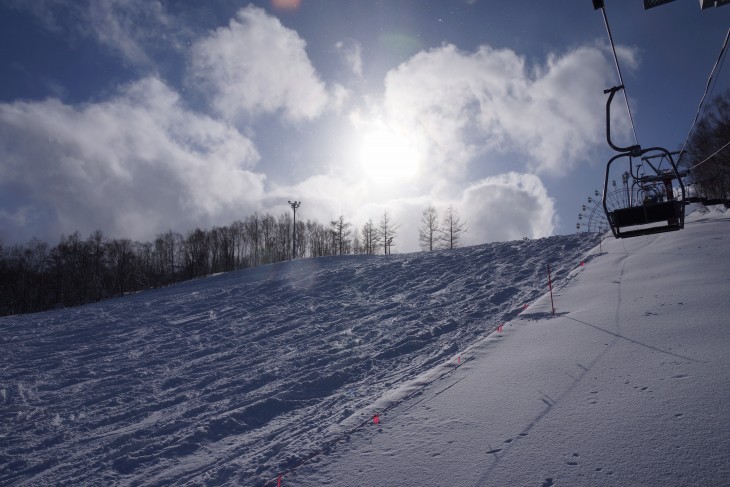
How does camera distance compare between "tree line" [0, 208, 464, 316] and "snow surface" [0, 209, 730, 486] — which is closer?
"snow surface" [0, 209, 730, 486]

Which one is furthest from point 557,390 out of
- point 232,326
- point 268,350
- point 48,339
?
point 48,339

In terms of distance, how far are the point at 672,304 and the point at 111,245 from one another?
76949 millimetres

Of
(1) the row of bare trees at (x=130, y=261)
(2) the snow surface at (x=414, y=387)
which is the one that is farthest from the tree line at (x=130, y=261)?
(2) the snow surface at (x=414, y=387)

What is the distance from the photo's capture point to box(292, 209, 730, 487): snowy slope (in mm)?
3908

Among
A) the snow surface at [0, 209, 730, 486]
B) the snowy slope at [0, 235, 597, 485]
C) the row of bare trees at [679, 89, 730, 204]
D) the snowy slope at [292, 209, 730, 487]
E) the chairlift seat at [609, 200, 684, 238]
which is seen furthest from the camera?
the row of bare trees at [679, 89, 730, 204]

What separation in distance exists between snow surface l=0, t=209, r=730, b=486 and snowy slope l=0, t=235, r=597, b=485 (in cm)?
6

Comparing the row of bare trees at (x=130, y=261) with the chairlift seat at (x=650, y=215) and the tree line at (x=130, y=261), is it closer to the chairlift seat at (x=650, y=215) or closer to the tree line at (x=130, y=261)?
the tree line at (x=130, y=261)

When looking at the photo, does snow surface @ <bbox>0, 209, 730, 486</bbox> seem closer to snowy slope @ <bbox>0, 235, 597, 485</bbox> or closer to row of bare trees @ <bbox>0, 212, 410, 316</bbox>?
snowy slope @ <bbox>0, 235, 597, 485</bbox>

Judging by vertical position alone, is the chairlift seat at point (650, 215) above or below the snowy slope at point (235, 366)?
above

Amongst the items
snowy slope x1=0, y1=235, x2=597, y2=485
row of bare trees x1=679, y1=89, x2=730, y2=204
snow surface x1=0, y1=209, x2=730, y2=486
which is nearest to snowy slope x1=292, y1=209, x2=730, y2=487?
snow surface x1=0, y1=209, x2=730, y2=486

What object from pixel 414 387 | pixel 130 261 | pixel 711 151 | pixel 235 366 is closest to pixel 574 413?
pixel 414 387

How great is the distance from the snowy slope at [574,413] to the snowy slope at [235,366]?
82cm

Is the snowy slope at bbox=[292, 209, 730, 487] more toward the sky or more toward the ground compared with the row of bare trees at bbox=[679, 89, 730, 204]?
more toward the ground

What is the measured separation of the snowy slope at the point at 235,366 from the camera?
6199 millimetres
